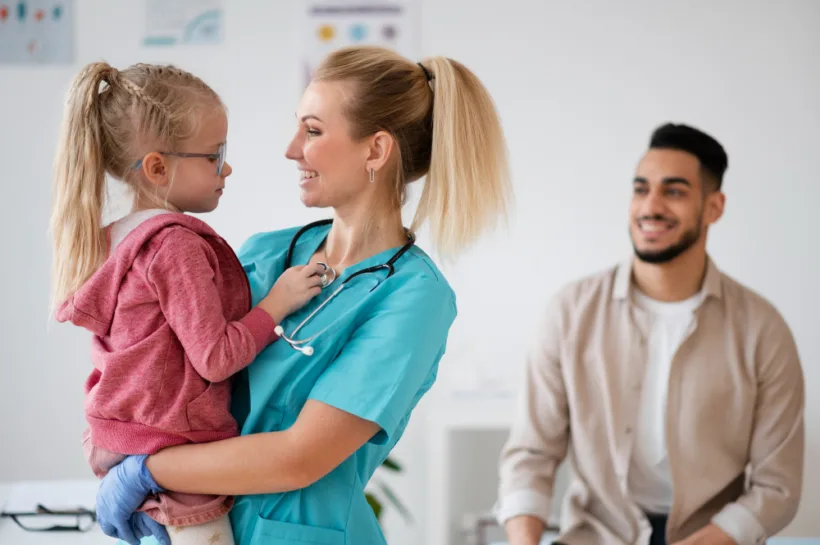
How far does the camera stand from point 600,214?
12.5ft

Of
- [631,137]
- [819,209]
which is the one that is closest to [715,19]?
[631,137]

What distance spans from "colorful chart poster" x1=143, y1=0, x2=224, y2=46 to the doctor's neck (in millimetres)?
2512

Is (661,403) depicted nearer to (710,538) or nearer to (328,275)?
(710,538)

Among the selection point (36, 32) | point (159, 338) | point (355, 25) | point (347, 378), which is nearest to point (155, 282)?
point (159, 338)

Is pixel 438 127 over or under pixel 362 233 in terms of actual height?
over

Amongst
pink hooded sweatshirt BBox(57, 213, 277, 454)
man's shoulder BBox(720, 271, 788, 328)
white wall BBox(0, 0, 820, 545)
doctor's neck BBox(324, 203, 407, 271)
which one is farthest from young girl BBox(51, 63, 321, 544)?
white wall BBox(0, 0, 820, 545)

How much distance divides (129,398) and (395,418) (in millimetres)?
359

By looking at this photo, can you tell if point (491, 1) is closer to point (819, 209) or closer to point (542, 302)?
point (542, 302)

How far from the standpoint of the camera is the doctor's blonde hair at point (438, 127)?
1463 mm

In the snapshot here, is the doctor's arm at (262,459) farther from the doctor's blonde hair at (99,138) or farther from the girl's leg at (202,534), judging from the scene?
the doctor's blonde hair at (99,138)

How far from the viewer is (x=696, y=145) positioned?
8.52 feet

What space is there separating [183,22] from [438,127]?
8.49 feet

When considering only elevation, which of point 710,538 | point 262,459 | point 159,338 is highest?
point 159,338

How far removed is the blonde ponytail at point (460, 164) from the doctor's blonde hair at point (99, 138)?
0.36 meters
